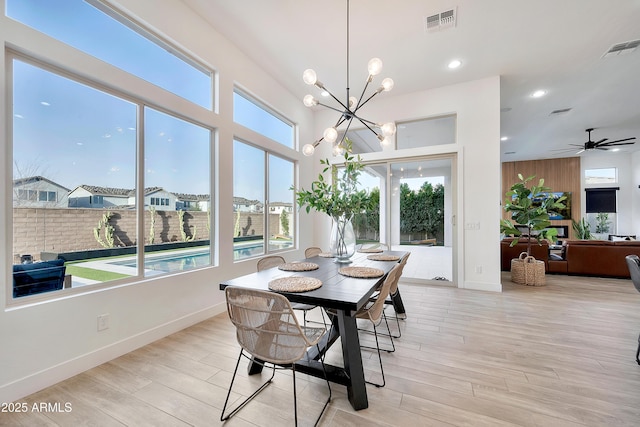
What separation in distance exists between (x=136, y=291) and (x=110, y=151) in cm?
132

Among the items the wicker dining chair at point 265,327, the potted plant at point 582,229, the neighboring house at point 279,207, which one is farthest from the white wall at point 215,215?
the potted plant at point 582,229

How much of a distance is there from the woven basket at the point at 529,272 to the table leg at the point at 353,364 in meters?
4.41

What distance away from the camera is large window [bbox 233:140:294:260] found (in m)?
3.81

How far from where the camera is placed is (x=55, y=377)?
6.23 ft

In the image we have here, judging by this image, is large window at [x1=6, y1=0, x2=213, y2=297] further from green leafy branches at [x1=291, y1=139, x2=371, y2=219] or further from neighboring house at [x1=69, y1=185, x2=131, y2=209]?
green leafy branches at [x1=291, y1=139, x2=371, y2=219]

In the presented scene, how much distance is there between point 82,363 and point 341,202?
2.48 metres

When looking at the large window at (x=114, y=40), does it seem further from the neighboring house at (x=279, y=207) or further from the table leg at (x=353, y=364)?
the table leg at (x=353, y=364)

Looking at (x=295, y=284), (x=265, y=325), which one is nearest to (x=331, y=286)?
(x=295, y=284)

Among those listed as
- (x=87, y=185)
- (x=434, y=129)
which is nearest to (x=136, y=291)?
(x=87, y=185)

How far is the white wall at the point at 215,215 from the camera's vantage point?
177 centimetres

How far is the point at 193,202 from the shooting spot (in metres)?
3.17

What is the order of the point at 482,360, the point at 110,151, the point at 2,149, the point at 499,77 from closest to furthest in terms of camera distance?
the point at 2,149
the point at 482,360
the point at 110,151
the point at 499,77

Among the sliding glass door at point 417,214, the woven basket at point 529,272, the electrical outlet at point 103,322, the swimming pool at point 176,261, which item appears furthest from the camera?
the sliding glass door at point 417,214

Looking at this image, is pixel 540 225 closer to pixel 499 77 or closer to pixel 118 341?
pixel 499 77
